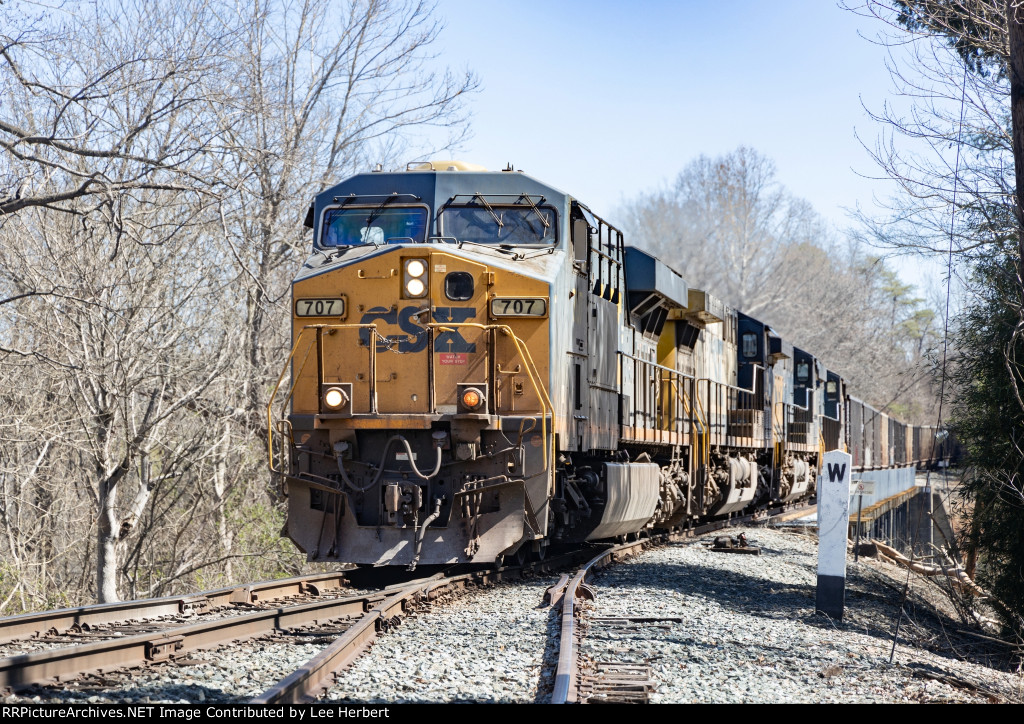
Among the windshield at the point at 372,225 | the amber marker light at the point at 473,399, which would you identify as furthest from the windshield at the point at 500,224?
the amber marker light at the point at 473,399

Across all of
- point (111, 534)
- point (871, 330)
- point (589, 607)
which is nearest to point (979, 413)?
point (589, 607)

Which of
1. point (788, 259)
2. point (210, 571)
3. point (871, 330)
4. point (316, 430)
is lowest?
point (210, 571)

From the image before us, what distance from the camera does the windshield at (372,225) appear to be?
952 cm

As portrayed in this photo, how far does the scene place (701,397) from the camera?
49.7ft

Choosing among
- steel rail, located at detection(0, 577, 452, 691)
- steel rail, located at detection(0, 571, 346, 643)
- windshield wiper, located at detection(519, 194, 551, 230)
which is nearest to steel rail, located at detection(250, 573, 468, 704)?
steel rail, located at detection(0, 577, 452, 691)

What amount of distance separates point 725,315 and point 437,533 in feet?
34.8

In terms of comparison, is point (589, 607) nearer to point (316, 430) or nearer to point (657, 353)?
point (316, 430)

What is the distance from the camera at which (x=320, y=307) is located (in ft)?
29.8

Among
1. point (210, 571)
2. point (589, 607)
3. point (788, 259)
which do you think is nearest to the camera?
point (589, 607)

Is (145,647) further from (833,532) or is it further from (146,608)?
(833,532)

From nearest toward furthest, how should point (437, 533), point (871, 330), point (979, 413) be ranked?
1. point (437, 533)
2. point (979, 413)
3. point (871, 330)

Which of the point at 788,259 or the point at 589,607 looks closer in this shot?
the point at 589,607

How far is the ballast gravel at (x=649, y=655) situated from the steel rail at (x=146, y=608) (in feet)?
4.17

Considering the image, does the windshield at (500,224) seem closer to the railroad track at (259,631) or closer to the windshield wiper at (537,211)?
the windshield wiper at (537,211)
